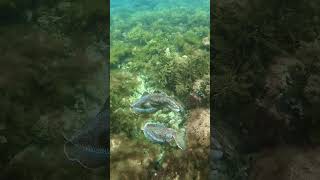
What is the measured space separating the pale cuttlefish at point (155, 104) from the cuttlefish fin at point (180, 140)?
32cm

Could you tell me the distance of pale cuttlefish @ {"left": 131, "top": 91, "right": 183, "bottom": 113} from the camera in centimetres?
510

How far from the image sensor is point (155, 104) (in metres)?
5.12

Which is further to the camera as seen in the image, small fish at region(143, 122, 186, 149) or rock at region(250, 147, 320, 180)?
small fish at region(143, 122, 186, 149)

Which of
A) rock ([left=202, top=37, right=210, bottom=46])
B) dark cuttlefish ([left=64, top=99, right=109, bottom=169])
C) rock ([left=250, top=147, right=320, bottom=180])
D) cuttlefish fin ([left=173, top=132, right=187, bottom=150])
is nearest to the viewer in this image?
rock ([left=250, top=147, right=320, bottom=180])

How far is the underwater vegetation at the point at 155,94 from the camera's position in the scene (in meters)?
4.79

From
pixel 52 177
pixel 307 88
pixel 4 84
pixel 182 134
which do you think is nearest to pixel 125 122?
pixel 182 134

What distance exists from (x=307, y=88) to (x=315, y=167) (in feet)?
2.84

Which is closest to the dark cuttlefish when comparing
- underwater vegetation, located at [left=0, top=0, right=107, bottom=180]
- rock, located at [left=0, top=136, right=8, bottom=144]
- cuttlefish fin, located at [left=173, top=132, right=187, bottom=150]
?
underwater vegetation, located at [left=0, top=0, right=107, bottom=180]

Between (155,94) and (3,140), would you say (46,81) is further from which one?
(155,94)

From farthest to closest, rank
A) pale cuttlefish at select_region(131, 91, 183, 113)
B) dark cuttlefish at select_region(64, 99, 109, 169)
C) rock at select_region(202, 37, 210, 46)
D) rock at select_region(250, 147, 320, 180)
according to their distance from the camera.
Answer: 1. rock at select_region(202, 37, 210, 46)
2. pale cuttlefish at select_region(131, 91, 183, 113)
3. dark cuttlefish at select_region(64, 99, 109, 169)
4. rock at select_region(250, 147, 320, 180)

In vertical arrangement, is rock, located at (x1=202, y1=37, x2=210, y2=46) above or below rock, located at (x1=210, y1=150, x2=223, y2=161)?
above

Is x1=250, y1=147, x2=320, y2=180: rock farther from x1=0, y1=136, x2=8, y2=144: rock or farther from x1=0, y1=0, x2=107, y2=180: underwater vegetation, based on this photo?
x1=0, y1=136, x2=8, y2=144: rock

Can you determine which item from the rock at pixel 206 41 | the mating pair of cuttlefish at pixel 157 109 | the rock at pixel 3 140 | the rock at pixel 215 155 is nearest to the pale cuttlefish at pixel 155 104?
the mating pair of cuttlefish at pixel 157 109

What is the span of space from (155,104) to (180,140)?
531 millimetres
